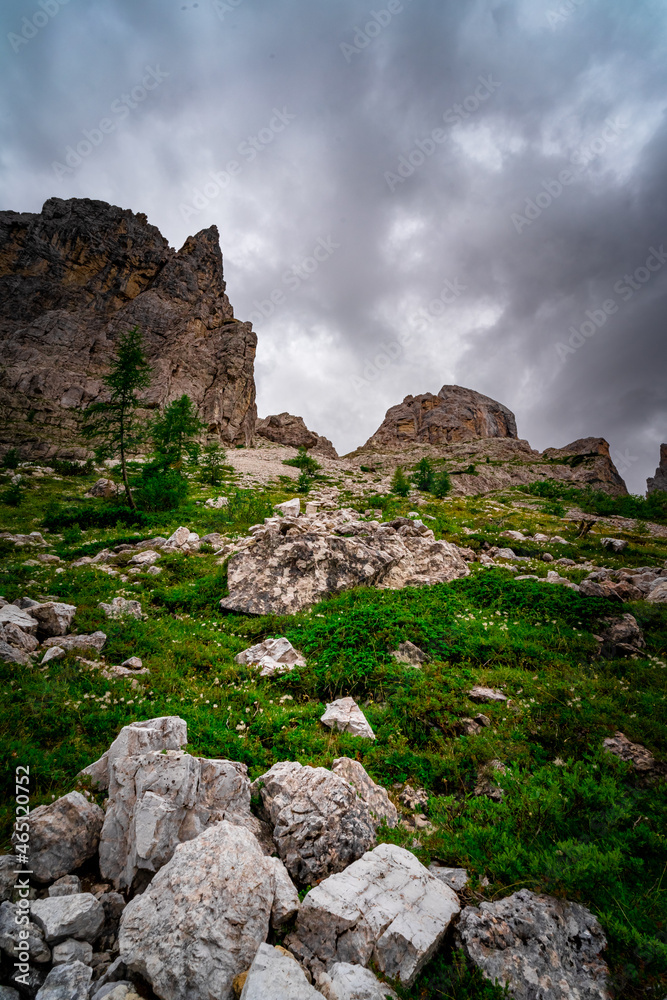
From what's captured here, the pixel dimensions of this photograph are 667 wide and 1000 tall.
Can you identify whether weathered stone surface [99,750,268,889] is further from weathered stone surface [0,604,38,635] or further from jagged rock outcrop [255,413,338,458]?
jagged rock outcrop [255,413,338,458]

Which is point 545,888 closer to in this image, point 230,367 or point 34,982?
point 34,982

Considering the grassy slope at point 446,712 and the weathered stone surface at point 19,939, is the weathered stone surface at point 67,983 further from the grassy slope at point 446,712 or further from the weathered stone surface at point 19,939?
the grassy slope at point 446,712

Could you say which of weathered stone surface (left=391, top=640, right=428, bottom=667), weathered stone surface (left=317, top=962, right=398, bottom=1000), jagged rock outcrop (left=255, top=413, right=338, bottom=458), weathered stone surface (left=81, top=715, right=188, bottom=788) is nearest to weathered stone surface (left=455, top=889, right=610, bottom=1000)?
weathered stone surface (left=317, top=962, right=398, bottom=1000)

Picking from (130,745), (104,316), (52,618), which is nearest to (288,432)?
(104,316)

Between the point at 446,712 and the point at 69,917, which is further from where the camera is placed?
the point at 446,712

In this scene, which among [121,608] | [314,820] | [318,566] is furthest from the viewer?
[318,566]

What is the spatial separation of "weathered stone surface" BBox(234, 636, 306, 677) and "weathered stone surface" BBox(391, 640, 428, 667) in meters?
1.95

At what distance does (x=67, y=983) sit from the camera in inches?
94.2

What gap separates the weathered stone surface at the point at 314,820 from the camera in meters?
3.62

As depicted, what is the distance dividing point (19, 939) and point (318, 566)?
28.0 ft

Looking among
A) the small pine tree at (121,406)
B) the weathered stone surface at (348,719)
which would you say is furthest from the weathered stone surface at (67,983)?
the small pine tree at (121,406)

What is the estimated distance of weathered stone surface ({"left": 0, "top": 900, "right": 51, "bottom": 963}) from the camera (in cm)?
251

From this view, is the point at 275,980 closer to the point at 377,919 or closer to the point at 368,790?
the point at 377,919

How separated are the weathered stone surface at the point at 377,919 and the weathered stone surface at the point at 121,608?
7262mm
